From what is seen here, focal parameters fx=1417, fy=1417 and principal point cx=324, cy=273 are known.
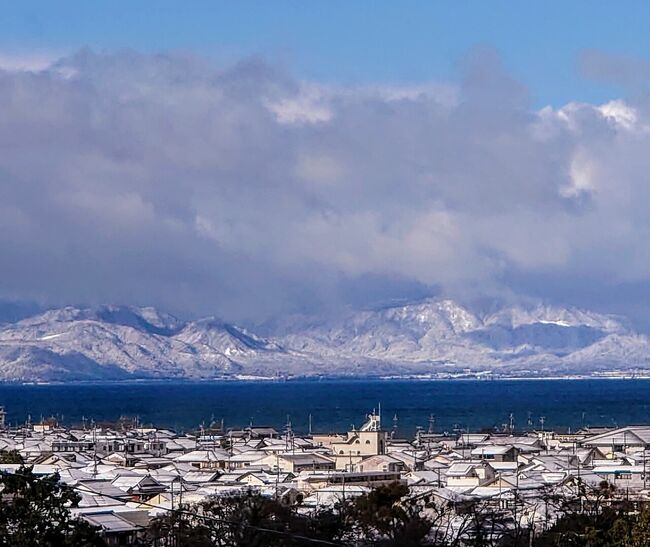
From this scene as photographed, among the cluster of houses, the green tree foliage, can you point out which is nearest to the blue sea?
the cluster of houses

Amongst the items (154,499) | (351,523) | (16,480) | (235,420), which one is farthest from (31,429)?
A: (16,480)

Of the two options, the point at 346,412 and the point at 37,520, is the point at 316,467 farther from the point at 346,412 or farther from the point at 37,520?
the point at 346,412

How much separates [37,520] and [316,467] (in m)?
33.4

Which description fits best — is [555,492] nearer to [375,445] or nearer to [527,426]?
[375,445]

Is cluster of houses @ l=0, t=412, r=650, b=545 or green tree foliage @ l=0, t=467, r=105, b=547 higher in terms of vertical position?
green tree foliage @ l=0, t=467, r=105, b=547

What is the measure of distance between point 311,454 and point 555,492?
66.4 ft

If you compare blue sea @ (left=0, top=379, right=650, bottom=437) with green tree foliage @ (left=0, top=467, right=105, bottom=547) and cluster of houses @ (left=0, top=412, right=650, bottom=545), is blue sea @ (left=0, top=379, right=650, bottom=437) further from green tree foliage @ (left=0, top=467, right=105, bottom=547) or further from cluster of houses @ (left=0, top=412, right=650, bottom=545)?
green tree foliage @ (left=0, top=467, right=105, bottom=547)

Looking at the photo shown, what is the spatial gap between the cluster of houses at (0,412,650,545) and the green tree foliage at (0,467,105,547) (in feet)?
29.1

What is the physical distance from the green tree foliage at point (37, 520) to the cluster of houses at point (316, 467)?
8.88 meters

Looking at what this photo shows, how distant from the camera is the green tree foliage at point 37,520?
1870cm

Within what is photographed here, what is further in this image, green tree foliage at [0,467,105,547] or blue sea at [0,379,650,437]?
blue sea at [0,379,650,437]

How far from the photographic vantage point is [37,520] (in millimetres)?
18922

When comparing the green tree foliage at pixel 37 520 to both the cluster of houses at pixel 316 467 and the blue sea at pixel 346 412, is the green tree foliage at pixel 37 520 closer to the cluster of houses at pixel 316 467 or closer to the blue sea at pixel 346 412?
the cluster of houses at pixel 316 467

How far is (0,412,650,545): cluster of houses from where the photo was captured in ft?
119
